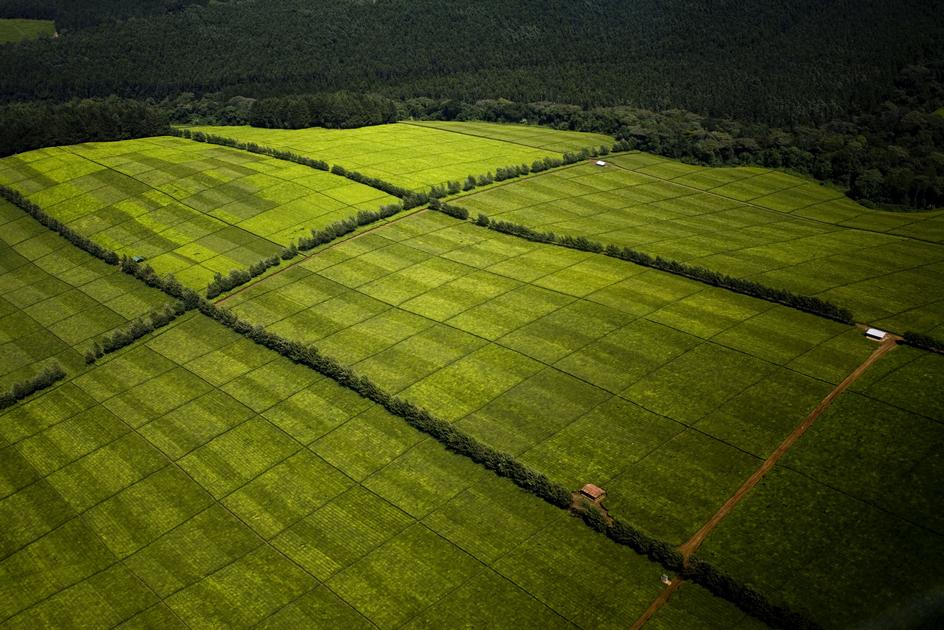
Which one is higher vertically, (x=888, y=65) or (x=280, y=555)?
(x=888, y=65)

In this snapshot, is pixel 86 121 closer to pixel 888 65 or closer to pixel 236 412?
pixel 236 412

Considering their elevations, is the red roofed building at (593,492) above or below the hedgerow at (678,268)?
below

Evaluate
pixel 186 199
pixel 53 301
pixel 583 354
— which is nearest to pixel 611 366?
pixel 583 354

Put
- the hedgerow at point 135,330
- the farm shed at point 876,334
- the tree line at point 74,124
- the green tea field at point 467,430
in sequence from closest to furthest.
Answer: the green tea field at point 467,430, the farm shed at point 876,334, the hedgerow at point 135,330, the tree line at point 74,124

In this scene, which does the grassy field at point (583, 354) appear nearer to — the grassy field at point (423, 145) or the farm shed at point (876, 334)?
the farm shed at point (876, 334)

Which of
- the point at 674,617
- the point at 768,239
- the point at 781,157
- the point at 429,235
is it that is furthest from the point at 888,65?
the point at 674,617

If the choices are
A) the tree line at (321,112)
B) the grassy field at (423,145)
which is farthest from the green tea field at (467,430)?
the tree line at (321,112)

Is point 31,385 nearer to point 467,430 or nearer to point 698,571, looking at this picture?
point 467,430
